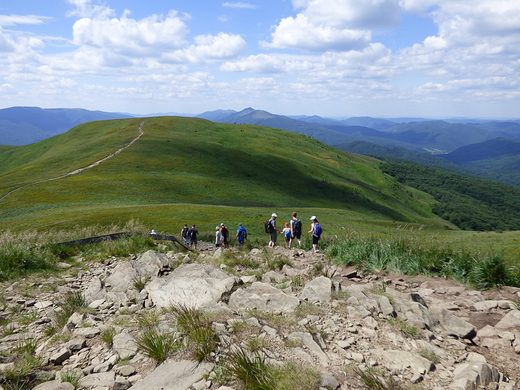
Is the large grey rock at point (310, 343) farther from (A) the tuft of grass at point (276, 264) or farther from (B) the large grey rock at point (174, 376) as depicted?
(A) the tuft of grass at point (276, 264)

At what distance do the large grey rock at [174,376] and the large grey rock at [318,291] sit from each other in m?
3.25

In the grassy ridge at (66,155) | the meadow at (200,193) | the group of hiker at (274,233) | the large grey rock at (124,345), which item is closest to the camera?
the large grey rock at (124,345)

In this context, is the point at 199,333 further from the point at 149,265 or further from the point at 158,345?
the point at 149,265

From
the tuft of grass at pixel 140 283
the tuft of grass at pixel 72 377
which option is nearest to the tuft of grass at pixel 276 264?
the tuft of grass at pixel 140 283

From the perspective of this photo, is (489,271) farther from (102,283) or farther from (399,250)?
(102,283)

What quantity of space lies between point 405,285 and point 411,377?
4869 mm

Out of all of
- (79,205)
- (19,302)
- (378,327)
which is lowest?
(79,205)

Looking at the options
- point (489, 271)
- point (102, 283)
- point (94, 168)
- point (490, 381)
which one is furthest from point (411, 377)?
point (94, 168)

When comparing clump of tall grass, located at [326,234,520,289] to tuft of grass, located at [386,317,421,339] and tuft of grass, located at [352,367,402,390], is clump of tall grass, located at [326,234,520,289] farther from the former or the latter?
tuft of grass, located at [352,367,402,390]

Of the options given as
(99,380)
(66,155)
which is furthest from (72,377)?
(66,155)

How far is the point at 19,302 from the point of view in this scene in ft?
25.9

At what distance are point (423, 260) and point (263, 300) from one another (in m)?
6.15

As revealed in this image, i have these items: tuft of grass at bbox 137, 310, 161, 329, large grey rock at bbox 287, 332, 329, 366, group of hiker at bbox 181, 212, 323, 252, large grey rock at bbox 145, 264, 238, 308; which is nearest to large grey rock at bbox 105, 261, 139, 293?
large grey rock at bbox 145, 264, 238, 308

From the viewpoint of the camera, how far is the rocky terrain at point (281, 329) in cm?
466
